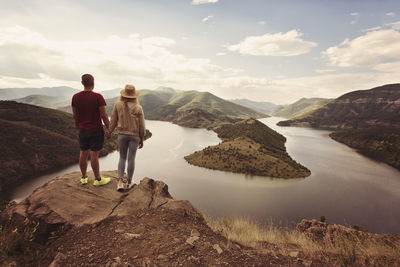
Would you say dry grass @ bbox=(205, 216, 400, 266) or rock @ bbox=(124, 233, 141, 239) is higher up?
rock @ bbox=(124, 233, 141, 239)

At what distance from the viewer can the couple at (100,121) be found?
721 cm

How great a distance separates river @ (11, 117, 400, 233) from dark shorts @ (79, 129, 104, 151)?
43386 mm

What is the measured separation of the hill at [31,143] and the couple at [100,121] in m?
94.9

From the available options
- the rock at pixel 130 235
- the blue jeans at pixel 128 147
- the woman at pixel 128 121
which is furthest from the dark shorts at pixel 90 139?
the rock at pixel 130 235

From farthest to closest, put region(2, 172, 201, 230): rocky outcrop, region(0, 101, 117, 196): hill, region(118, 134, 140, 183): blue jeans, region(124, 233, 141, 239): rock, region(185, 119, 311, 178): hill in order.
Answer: region(185, 119, 311, 178): hill, region(0, 101, 117, 196): hill, region(118, 134, 140, 183): blue jeans, region(2, 172, 201, 230): rocky outcrop, region(124, 233, 141, 239): rock

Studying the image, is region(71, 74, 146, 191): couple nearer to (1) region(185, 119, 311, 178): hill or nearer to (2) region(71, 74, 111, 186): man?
(2) region(71, 74, 111, 186): man

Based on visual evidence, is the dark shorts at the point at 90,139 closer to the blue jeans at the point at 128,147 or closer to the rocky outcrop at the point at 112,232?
the blue jeans at the point at 128,147

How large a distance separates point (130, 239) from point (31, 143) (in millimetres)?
114404

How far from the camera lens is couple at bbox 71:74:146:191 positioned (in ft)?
23.7

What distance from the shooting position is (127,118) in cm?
766

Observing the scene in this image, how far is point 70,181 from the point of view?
842 centimetres

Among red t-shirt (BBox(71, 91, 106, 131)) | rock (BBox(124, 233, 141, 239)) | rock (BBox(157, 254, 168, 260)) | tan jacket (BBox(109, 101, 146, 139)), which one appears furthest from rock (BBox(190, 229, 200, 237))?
red t-shirt (BBox(71, 91, 106, 131))

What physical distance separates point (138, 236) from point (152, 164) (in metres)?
101

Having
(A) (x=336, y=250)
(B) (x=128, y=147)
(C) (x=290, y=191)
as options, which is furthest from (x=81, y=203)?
(C) (x=290, y=191)
